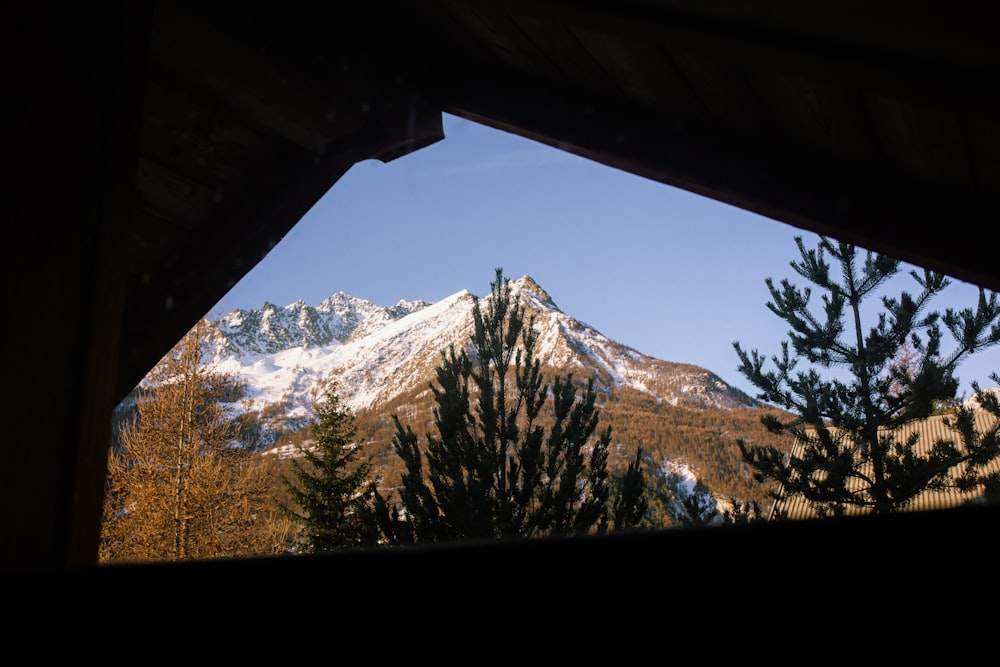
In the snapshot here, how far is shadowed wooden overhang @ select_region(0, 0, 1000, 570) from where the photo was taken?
0.78 metres

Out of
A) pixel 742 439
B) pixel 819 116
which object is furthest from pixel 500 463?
pixel 819 116

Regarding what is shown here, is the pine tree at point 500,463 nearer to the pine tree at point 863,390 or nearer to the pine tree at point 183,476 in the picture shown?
the pine tree at point 863,390

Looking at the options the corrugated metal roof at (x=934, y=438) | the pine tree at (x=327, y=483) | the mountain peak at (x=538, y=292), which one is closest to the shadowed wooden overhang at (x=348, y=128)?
the corrugated metal roof at (x=934, y=438)

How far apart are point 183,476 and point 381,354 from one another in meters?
82.3

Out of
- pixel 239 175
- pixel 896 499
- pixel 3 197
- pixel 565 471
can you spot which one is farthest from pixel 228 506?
pixel 3 197

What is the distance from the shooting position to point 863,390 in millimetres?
7461

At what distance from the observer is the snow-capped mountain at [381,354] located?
6919 centimetres

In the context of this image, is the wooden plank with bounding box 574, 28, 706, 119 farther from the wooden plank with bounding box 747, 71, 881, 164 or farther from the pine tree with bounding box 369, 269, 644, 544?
the pine tree with bounding box 369, 269, 644, 544

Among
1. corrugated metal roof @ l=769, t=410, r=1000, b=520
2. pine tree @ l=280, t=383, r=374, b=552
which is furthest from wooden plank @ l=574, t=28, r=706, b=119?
pine tree @ l=280, t=383, r=374, b=552

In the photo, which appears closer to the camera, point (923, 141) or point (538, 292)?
point (923, 141)

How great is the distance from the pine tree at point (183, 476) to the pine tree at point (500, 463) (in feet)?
24.5

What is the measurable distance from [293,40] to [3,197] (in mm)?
944

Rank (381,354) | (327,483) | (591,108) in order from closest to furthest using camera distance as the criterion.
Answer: (591,108)
(327,483)
(381,354)

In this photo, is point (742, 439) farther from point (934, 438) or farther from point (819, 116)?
point (819, 116)
